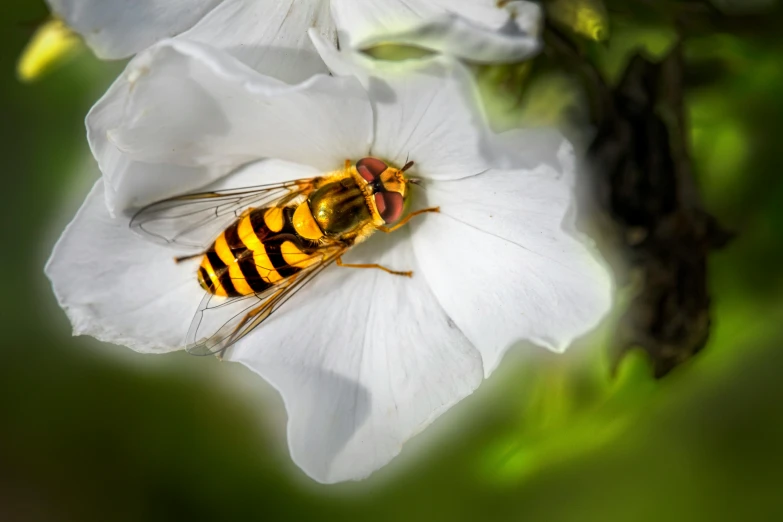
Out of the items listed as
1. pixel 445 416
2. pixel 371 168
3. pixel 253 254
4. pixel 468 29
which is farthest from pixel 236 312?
pixel 445 416

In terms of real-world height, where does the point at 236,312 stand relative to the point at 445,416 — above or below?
above

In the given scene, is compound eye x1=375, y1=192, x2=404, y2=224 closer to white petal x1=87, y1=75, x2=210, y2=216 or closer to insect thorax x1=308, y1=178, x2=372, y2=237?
insect thorax x1=308, y1=178, x2=372, y2=237

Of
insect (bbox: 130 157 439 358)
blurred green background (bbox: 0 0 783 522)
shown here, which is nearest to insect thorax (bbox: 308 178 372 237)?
insect (bbox: 130 157 439 358)

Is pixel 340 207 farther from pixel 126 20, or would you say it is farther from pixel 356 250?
pixel 126 20

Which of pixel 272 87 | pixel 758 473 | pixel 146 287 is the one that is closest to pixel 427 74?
pixel 272 87

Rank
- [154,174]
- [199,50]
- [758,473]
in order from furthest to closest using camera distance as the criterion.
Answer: [758,473] < [154,174] < [199,50]

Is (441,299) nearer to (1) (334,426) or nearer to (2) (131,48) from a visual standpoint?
(1) (334,426)
